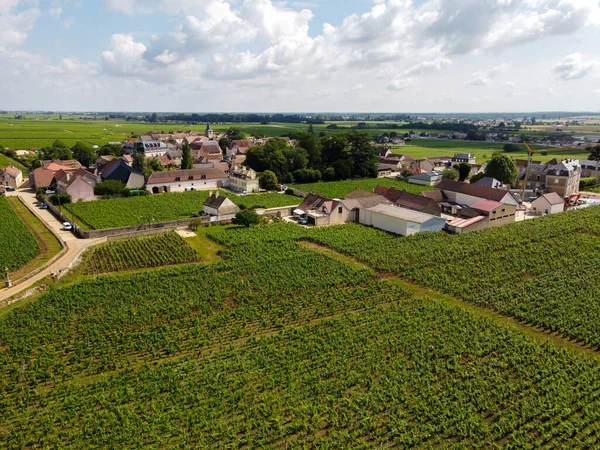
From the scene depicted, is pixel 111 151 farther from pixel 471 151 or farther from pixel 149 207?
pixel 471 151

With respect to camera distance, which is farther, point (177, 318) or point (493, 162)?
point (493, 162)

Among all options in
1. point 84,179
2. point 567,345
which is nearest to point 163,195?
point 84,179

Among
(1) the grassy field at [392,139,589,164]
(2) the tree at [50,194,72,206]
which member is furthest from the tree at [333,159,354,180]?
(1) the grassy field at [392,139,589,164]

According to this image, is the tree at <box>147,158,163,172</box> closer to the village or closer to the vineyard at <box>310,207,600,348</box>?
the village

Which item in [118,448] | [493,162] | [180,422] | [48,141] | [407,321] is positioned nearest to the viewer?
[118,448]

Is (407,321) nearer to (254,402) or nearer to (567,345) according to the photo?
(567,345)

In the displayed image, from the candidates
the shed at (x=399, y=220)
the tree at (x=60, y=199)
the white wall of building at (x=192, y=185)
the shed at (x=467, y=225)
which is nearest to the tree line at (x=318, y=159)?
the white wall of building at (x=192, y=185)

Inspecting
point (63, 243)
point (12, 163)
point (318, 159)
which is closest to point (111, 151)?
point (12, 163)
